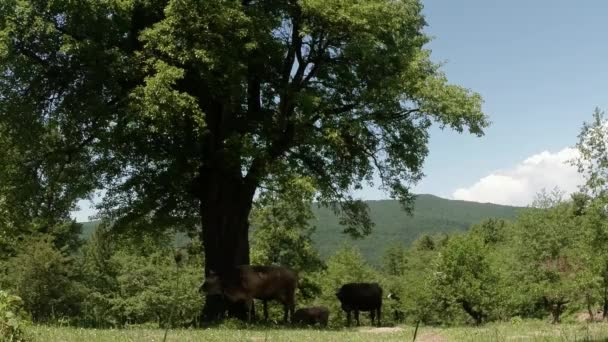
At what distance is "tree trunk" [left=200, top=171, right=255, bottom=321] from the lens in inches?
971

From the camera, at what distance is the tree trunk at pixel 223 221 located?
971 inches

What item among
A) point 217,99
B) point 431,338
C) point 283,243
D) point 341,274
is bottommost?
point 341,274

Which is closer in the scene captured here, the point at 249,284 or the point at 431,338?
the point at 431,338

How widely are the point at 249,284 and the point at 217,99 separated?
7.60 m

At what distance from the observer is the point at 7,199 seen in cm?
2202

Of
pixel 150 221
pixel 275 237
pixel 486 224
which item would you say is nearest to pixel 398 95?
pixel 150 221

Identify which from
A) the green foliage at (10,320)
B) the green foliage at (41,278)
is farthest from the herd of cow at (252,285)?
the green foliage at (41,278)

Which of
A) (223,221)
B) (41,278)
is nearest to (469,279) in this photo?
(41,278)

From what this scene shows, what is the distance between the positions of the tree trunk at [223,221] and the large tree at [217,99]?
0.21ft

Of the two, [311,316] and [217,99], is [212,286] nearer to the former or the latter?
[217,99]

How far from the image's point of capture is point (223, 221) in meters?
24.9

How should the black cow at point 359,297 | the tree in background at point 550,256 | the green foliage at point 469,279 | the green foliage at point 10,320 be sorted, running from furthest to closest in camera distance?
the green foliage at point 469,279 → the tree in background at point 550,256 → the black cow at point 359,297 → the green foliage at point 10,320

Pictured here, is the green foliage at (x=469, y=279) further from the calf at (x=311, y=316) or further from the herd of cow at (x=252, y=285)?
the herd of cow at (x=252, y=285)

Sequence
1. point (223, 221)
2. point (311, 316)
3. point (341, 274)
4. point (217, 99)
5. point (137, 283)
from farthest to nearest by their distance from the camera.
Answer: point (341, 274)
point (137, 283)
point (311, 316)
point (223, 221)
point (217, 99)
